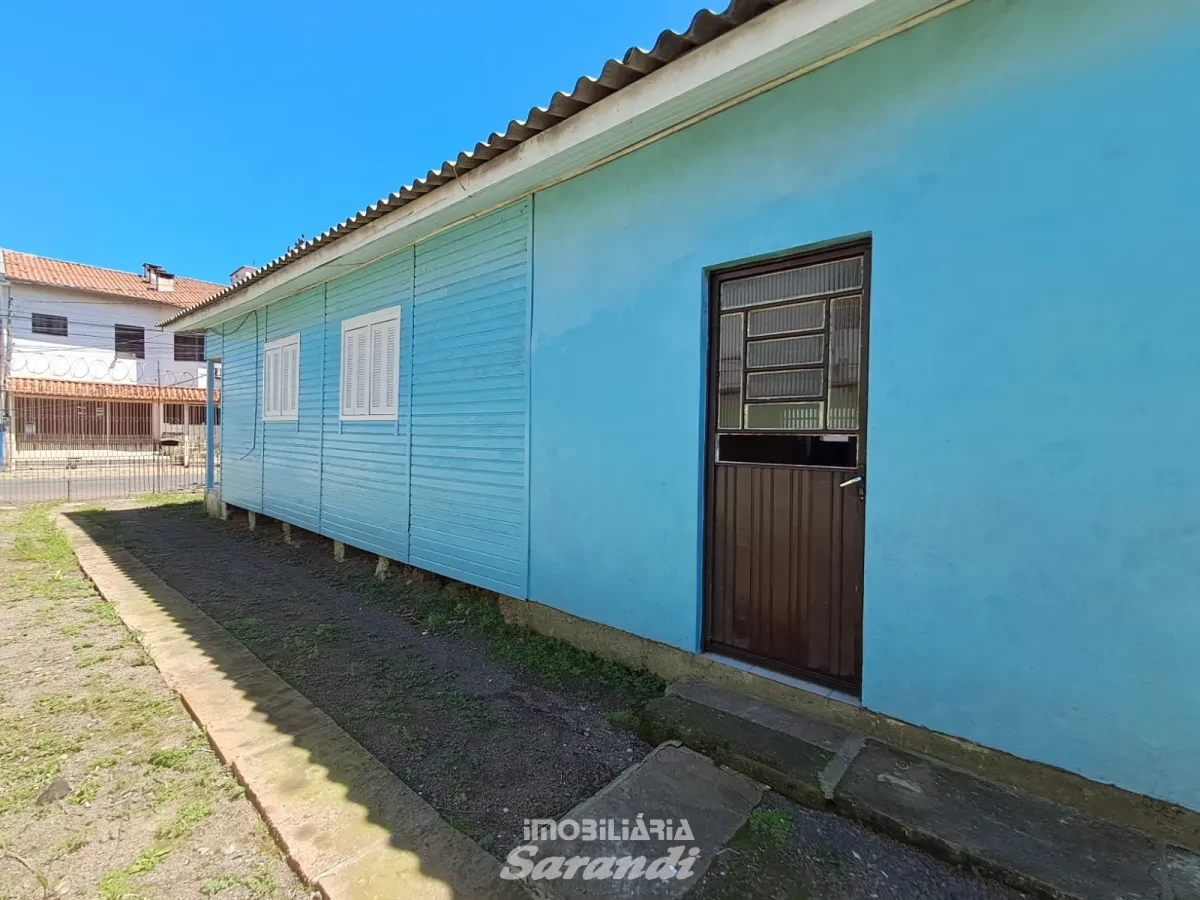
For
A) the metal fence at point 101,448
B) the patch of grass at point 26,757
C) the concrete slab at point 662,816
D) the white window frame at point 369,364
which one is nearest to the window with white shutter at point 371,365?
the white window frame at point 369,364

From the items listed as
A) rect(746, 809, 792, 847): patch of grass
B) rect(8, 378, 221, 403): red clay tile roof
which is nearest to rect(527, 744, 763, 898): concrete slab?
rect(746, 809, 792, 847): patch of grass

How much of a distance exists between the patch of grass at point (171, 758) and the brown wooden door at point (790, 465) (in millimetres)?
2827

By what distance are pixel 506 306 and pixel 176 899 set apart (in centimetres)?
395

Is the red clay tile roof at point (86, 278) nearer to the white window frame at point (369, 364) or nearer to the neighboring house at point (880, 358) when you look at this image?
the white window frame at point (369, 364)

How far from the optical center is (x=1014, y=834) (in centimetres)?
205

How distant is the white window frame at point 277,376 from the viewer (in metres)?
7.91

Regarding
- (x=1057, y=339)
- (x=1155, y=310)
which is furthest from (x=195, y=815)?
(x=1155, y=310)

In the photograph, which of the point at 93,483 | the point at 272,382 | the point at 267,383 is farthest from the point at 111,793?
the point at 93,483

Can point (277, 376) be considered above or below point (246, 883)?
above

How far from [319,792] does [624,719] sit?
5.09 feet

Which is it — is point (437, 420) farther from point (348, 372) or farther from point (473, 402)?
point (348, 372)

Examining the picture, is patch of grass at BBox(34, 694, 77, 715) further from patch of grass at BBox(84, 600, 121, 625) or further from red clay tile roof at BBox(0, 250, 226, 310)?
red clay tile roof at BBox(0, 250, 226, 310)

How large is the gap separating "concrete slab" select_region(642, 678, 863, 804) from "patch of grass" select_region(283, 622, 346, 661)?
2685 millimetres

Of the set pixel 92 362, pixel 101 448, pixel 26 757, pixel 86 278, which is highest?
pixel 86 278
